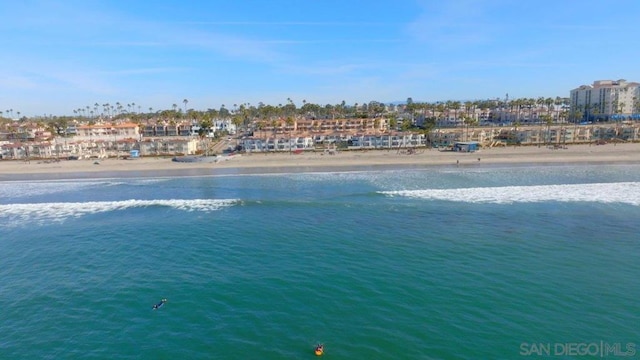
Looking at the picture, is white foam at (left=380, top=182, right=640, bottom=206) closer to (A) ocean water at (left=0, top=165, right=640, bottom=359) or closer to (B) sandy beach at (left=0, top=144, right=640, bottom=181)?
(A) ocean water at (left=0, top=165, right=640, bottom=359)

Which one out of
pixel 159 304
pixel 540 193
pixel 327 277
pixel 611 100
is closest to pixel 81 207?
pixel 159 304

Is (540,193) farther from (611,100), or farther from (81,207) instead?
(611,100)

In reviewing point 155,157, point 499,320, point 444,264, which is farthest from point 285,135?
point 499,320

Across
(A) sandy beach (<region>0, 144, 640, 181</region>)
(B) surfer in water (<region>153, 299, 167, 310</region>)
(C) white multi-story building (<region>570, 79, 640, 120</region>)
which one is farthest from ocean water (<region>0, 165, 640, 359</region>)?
(C) white multi-story building (<region>570, 79, 640, 120</region>)

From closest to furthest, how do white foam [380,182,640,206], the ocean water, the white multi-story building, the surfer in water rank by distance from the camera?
the ocean water
the surfer in water
white foam [380,182,640,206]
the white multi-story building

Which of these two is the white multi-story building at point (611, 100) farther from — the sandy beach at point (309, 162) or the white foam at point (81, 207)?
the white foam at point (81, 207)

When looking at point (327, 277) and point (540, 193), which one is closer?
point (327, 277)

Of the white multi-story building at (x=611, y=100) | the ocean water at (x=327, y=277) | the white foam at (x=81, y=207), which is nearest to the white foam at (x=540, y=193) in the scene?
the ocean water at (x=327, y=277)
